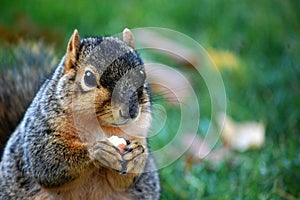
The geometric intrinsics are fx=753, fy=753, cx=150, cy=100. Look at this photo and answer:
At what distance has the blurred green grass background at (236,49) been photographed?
316 centimetres

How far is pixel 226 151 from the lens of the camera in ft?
11.4

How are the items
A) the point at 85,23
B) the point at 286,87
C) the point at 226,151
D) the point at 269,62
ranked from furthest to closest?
the point at 85,23 → the point at 269,62 → the point at 286,87 → the point at 226,151

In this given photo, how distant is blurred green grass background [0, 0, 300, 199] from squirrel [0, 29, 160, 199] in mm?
634

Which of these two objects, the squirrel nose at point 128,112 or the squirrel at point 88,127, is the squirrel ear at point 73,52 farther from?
the squirrel nose at point 128,112

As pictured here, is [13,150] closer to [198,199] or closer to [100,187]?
[100,187]

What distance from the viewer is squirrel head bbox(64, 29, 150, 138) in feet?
7.36

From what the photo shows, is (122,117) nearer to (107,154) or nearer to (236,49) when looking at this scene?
(107,154)

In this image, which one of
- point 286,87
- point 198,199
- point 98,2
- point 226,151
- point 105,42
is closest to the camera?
point 105,42

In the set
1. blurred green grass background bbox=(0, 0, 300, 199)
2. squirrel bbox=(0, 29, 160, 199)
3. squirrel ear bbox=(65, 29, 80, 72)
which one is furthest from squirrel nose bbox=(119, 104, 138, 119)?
blurred green grass background bbox=(0, 0, 300, 199)

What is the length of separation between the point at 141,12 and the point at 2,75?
184 centimetres

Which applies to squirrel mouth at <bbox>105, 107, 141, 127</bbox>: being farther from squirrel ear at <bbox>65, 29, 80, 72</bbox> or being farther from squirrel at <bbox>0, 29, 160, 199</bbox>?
squirrel ear at <bbox>65, 29, 80, 72</bbox>

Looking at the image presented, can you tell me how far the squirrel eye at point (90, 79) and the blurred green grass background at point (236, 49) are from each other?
94 cm

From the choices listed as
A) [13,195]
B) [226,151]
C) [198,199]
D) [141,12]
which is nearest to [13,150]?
[13,195]

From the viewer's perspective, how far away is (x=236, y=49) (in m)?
4.50
